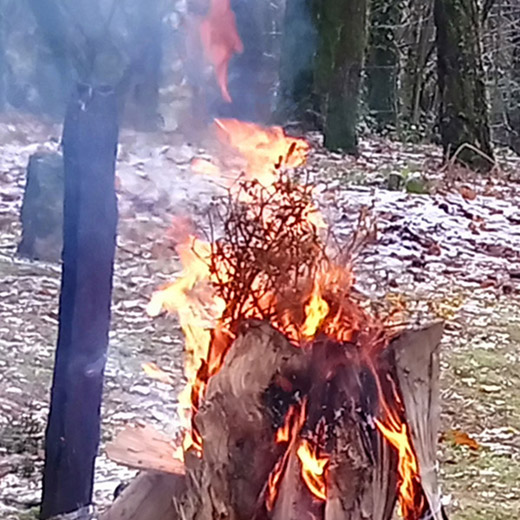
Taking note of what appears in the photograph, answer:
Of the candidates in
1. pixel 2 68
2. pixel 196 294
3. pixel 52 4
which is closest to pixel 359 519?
pixel 196 294

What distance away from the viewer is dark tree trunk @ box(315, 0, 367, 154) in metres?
11.2

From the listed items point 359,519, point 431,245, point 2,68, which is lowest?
point 359,519

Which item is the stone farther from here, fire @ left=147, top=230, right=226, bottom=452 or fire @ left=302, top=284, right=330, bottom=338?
fire @ left=302, top=284, right=330, bottom=338

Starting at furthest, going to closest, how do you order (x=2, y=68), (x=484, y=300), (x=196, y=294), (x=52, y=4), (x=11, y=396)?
1. (x=2, y=68)
2. (x=484, y=300)
3. (x=11, y=396)
4. (x=196, y=294)
5. (x=52, y=4)

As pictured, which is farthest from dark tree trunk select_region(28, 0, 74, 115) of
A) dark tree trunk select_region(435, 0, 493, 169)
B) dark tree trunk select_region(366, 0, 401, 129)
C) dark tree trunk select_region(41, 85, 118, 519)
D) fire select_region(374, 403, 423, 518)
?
dark tree trunk select_region(366, 0, 401, 129)

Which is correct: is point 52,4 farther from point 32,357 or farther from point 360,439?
point 32,357

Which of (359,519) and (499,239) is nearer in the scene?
(359,519)

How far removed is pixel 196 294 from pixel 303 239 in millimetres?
690

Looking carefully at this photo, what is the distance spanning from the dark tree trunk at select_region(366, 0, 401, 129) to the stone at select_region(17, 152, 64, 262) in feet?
27.3

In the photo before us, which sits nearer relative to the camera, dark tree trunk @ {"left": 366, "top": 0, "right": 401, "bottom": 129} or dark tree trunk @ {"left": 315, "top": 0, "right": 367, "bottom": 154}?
dark tree trunk @ {"left": 315, "top": 0, "right": 367, "bottom": 154}

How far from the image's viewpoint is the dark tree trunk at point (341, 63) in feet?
36.7

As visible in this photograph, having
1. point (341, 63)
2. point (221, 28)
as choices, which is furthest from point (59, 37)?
point (341, 63)

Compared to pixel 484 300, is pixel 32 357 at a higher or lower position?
lower

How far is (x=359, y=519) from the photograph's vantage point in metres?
2.55
